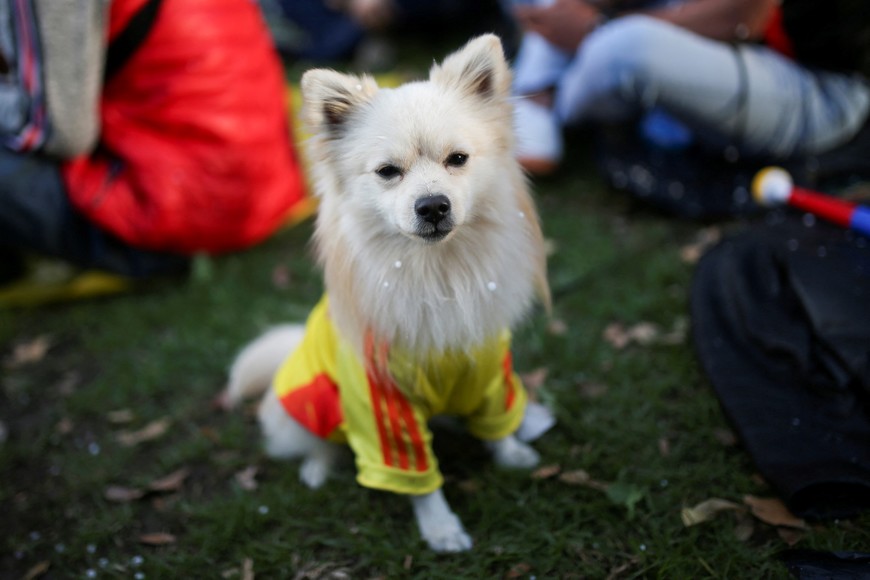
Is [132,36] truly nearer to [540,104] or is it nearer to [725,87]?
[540,104]

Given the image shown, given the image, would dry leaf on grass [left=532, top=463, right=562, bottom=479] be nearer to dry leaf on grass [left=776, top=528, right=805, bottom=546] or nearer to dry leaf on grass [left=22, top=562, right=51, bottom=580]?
dry leaf on grass [left=776, top=528, right=805, bottom=546]

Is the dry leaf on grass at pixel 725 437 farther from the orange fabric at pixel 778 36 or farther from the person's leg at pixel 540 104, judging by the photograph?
the orange fabric at pixel 778 36

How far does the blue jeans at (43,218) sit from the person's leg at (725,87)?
2.74 m

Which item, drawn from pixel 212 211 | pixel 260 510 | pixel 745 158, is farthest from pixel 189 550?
pixel 745 158

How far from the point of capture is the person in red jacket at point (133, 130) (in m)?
2.99

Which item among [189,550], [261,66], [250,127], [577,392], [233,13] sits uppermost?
[233,13]

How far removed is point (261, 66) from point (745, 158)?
2669 mm

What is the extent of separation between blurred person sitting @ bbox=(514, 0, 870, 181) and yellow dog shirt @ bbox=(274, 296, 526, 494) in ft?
4.66

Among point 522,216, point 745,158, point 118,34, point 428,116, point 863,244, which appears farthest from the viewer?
point 745,158

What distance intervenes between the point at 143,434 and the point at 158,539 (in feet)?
2.02

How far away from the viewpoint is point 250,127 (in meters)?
3.49

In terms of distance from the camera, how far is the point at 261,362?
242cm

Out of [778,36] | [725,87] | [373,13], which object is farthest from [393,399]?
[373,13]

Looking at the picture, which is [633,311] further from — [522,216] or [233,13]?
[233,13]
